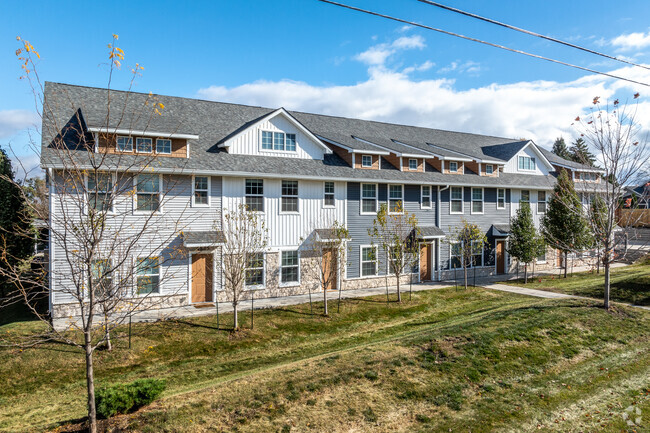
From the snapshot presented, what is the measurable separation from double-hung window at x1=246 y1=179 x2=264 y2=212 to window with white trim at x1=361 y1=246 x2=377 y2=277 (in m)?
Answer: 6.02

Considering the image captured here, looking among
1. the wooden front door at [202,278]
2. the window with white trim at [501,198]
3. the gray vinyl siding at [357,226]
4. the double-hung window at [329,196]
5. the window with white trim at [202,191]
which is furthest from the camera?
the window with white trim at [501,198]

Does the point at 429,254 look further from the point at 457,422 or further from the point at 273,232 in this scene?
the point at 457,422

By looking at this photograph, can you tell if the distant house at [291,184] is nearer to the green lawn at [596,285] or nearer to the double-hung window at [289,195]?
the double-hung window at [289,195]

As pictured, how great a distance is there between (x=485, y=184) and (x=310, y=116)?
37.6 ft

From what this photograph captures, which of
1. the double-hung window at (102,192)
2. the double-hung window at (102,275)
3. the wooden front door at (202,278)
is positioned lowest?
the wooden front door at (202,278)

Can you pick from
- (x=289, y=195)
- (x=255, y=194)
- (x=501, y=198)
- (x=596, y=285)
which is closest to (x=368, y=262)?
(x=289, y=195)

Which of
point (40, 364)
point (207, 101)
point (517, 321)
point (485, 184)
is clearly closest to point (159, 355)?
point (40, 364)

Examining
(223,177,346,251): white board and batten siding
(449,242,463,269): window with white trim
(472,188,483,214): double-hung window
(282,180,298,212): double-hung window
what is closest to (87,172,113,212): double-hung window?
(223,177,346,251): white board and batten siding

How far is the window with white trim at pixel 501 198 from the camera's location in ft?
85.2

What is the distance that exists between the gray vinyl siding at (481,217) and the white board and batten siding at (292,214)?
693cm

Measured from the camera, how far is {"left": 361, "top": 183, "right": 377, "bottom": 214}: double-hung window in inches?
830

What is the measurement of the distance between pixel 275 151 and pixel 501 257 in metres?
16.4

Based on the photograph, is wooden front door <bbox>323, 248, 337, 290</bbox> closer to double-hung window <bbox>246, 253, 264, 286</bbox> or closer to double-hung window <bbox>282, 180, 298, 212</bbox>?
double-hung window <bbox>282, 180, 298, 212</bbox>

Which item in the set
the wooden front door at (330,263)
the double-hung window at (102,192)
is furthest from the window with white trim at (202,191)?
the double-hung window at (102,192)
